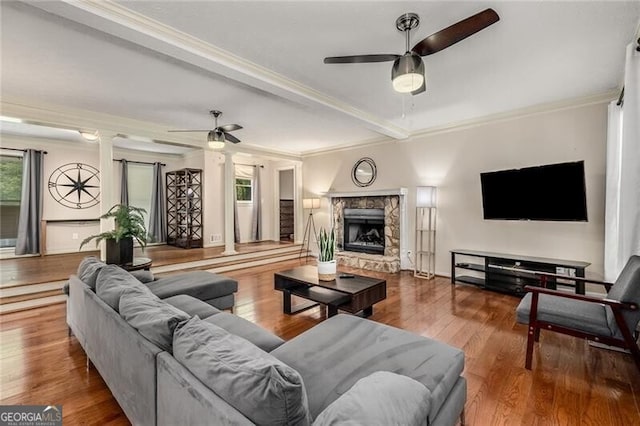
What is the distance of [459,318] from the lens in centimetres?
320

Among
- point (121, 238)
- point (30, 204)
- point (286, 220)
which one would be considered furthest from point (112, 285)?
point (286, 220)

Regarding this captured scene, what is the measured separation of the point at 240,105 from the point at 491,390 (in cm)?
410

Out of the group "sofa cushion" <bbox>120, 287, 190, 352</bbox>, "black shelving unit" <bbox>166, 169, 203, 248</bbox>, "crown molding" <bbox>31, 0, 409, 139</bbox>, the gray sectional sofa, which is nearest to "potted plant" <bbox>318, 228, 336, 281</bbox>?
the gray sectional sofa

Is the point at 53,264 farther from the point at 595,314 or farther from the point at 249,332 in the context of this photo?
the point at 595,314

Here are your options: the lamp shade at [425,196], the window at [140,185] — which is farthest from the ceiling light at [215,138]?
the window at [140,185]

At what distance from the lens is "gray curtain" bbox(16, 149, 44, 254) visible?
228 inches

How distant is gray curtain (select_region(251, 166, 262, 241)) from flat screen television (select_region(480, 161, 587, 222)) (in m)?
5.71

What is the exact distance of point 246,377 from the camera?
37.2 inches

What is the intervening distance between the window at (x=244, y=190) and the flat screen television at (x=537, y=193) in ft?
19.5

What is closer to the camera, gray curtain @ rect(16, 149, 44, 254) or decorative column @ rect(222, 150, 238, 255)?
gray curtain @ rect(16, 149, 44, 254)

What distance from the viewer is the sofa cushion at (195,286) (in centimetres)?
283

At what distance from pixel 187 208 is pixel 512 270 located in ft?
22.6

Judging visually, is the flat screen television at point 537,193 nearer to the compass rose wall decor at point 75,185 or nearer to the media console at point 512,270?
the media console at point 512,270

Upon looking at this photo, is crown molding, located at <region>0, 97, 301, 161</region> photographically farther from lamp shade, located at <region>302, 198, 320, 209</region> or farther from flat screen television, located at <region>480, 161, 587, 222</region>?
flat screen television, located at <region>480, 161, 587, 222</region>
